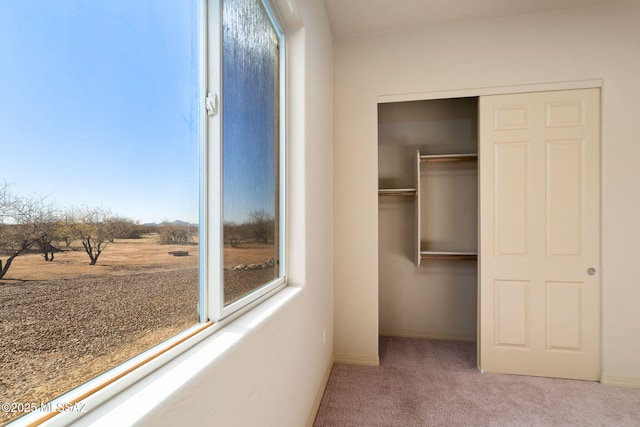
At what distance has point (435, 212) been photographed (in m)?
3.13

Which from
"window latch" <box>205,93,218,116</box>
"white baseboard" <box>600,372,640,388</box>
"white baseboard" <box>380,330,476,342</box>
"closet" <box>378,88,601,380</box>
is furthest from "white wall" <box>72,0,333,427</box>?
"white baseboard" <box>600,372,640,388</box>

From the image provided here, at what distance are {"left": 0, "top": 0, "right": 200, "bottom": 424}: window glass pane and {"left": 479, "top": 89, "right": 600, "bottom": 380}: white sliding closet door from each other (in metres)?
2.45

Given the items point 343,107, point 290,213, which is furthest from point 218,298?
point 343,107

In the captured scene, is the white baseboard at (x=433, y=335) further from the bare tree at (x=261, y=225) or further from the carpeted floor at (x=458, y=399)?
the bare tree at (x=261, y=225)

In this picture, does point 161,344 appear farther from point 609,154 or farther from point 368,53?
point 609,154

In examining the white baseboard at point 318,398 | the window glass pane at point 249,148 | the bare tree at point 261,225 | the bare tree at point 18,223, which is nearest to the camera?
the bare tree at point 18,223

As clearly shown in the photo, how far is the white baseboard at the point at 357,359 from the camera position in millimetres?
2588

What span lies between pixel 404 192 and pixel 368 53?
4.42 ft

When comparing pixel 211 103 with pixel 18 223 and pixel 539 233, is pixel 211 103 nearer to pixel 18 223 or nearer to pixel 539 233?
pixel 18 223

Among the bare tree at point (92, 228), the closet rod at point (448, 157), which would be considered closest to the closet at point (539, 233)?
the closet rod at point (448, 157)

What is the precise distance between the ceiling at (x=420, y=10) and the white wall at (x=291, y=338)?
20cm

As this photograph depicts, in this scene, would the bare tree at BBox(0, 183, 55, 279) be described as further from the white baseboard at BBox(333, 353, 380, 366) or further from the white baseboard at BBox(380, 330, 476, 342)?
the white baseboard at BBox(380, 330, 476, 342)

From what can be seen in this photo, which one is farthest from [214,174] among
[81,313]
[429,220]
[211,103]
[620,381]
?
[620,381]

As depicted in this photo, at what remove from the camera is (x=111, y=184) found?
0.64m
